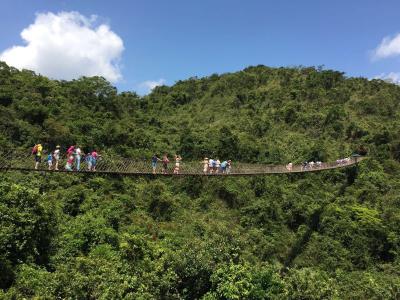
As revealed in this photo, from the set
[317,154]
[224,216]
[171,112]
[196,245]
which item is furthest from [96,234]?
[171,112]

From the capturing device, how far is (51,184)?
18.7 metres

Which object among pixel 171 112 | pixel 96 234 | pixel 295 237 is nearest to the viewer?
pixel 96 234

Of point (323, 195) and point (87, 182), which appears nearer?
point (87, 182)

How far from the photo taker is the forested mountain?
12.2m

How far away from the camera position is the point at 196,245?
14.1 m

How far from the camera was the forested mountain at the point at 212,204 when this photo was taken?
12195mm

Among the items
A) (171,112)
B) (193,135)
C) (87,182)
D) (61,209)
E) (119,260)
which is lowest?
(119,260)

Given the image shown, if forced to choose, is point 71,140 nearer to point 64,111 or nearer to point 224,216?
point 64,111

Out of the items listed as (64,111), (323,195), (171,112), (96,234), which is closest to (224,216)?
(323,195)

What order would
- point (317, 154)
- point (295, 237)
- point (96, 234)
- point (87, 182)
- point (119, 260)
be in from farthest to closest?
point (317, 154) < point (295, 237) < point (87, 182) < point (96, 234) < point (119, 260)

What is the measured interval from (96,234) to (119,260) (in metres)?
2.07

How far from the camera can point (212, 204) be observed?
22594 mm

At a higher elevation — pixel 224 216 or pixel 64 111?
pixel 64 111

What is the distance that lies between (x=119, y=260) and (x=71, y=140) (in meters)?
8.12
